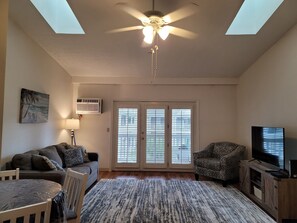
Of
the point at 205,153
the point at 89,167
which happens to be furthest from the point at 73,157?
the point at 205,153

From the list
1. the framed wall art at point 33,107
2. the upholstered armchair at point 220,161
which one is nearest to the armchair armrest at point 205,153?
the upholstered armchair at point 220,161

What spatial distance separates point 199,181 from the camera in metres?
5.16

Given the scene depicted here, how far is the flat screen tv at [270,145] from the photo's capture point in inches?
137

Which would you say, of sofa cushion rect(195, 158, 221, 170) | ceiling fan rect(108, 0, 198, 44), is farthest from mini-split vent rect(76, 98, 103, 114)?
ceiling fan rect(108, 0, 198, 44)

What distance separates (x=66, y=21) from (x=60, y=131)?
2654 mm

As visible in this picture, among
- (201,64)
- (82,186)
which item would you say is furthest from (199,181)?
(82,186)

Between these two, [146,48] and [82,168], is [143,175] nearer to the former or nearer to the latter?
[82,168]

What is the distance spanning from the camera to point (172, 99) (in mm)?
6180

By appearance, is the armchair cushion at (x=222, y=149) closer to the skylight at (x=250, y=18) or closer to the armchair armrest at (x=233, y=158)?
the armchair armrest at (x=233, y=158)

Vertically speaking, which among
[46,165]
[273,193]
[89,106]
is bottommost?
[273,193]

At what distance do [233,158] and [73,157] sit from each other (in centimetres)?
347

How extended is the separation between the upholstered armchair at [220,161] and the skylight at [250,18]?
8.55 feet

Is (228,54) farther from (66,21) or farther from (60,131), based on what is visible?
(60,131)

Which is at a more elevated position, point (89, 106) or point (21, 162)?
point (89, 106)
